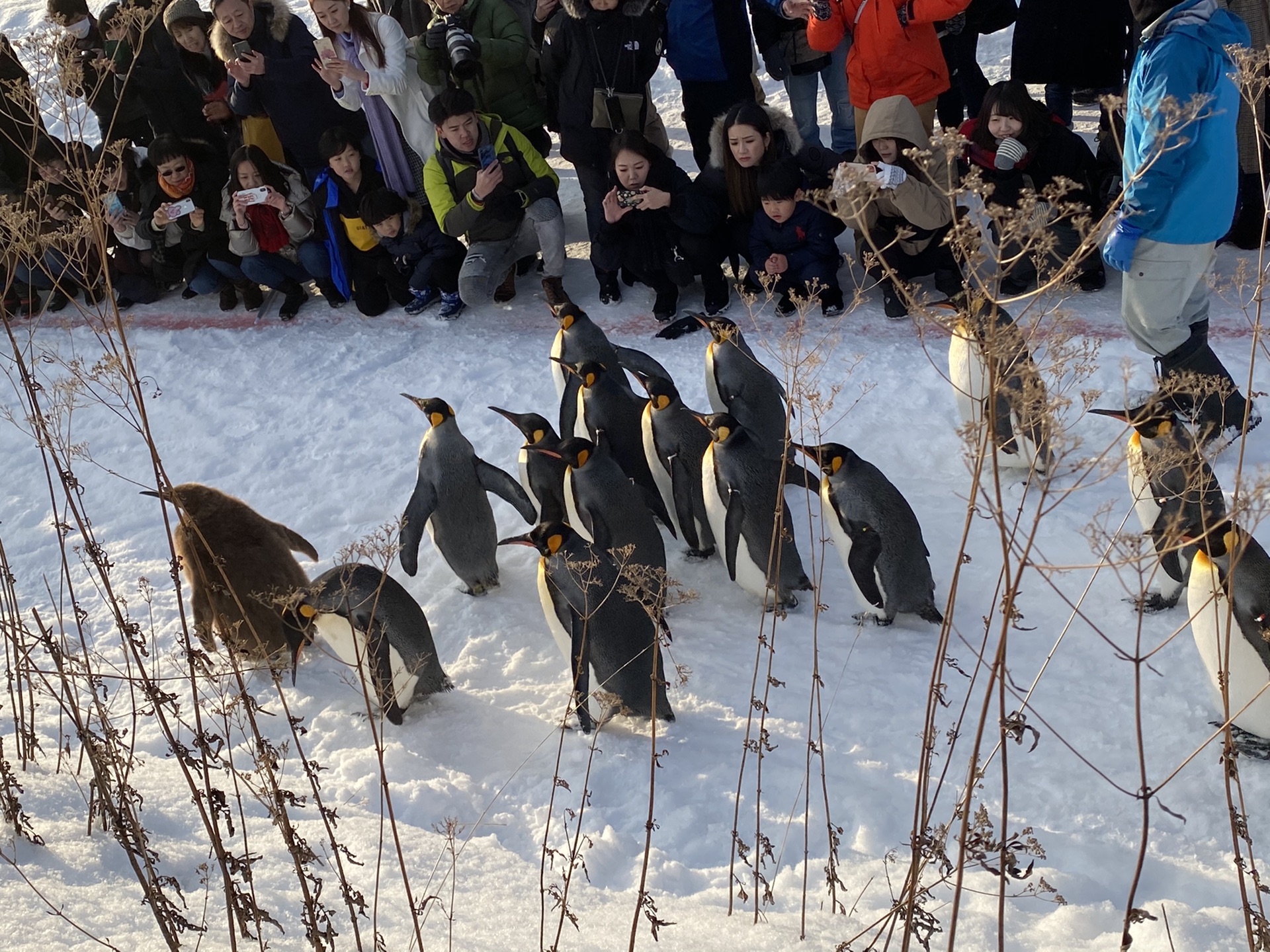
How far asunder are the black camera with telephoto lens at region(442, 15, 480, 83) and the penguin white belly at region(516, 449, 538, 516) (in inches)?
84.4

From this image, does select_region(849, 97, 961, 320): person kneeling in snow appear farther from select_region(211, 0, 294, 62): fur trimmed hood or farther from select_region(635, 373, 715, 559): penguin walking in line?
select_region(211, 0, 294, 62): fur trimmed hood

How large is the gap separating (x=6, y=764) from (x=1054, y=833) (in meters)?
2.09

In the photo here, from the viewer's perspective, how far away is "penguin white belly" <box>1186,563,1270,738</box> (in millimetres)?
2451

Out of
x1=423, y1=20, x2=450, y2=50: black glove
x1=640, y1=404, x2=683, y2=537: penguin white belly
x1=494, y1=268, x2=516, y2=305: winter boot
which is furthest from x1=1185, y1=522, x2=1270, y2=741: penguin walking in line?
x1=423, y1=20, x2=450, y2=50: black glove

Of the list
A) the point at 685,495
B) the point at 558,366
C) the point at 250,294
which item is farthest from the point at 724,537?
the point at 250,294

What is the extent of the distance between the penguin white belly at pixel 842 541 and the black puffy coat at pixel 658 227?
1.92 metres

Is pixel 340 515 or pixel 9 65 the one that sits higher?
pixel 9 65

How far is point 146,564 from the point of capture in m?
3.95

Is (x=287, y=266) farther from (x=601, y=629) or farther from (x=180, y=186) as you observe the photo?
(x=601, y=629)

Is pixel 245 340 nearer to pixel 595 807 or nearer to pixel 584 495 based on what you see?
pixel 584 495

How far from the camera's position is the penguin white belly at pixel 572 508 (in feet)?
10.8

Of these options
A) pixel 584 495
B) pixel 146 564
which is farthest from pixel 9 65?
pixel 584 495

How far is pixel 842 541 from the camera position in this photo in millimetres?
3115

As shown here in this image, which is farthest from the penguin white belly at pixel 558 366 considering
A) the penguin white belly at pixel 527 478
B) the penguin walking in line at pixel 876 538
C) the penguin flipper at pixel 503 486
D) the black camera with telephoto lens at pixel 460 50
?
the black camera with telephoto lens at pixel 460 50
